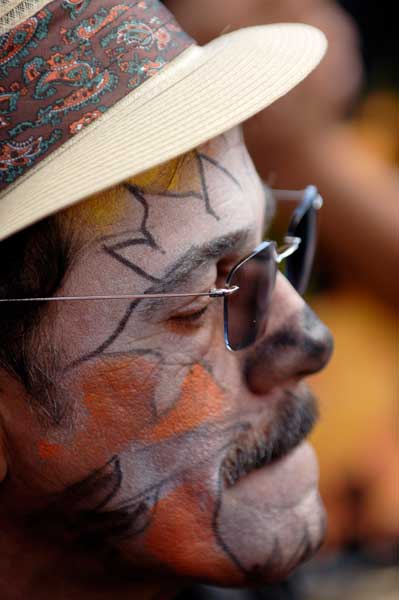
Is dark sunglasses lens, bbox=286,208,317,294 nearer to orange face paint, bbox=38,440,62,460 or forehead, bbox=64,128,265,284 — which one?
forehead, bbox=64,128,265,284

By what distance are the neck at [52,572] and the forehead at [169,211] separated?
595 mm

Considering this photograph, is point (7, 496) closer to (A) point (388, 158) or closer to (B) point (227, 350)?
(B) point (227, 350)

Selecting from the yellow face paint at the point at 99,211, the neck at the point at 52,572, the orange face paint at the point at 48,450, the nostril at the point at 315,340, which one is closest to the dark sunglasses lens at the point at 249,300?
the nostril at the point at 315,340

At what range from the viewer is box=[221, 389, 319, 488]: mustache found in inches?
Result: 63.9

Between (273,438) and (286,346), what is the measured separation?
17 centimetres

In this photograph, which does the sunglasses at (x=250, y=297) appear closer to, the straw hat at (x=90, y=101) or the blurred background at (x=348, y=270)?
the straw hat at (x=90, y=101)

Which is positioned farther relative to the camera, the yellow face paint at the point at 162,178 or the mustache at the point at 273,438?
the mustache at the point at 273,438

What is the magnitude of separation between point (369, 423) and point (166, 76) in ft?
6.11

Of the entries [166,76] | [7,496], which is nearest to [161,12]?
[166,76]

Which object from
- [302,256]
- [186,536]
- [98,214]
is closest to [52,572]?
[186,536]

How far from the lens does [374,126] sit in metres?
3.38

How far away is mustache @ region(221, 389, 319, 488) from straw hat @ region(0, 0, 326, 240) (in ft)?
1.83

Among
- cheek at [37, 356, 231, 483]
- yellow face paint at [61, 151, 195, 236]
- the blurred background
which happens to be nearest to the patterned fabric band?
yellow face paint at [61, 151, 195, 236]

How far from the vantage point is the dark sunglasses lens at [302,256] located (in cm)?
199
